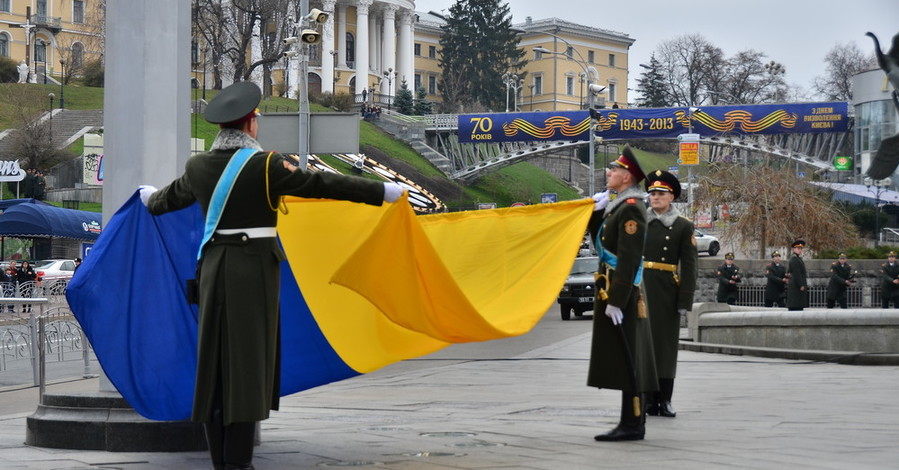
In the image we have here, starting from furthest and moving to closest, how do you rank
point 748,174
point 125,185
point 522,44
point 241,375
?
point 522,44 → point 748,174 → point 125,185 → point 241,375

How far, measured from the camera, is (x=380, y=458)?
767cm

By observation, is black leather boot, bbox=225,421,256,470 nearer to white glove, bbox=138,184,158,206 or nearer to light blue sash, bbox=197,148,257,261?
light blue sash, bbox=197,148,257,261

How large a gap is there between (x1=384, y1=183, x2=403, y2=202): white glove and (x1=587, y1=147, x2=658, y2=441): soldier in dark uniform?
6.31ft

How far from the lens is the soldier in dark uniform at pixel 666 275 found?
34.6ft

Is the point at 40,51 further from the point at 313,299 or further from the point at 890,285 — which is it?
the point at 313,299

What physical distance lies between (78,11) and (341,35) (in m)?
24.8

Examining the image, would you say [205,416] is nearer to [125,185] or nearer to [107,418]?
[107,418]

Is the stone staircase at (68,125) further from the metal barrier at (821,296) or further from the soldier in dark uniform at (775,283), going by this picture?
the soldier in dark uniform at (775,283)

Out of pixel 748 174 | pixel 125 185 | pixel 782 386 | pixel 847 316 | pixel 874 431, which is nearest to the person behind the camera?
pixel 125 185

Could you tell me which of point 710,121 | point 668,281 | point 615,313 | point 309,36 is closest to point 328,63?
point 710,121

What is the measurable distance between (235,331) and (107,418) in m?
1.59

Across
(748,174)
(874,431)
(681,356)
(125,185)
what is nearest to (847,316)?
(681,356)

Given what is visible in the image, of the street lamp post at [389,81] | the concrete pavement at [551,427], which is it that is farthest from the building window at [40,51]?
the concrete pavement at [551,427]

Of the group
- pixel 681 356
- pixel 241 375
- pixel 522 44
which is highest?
pixel 522 44
